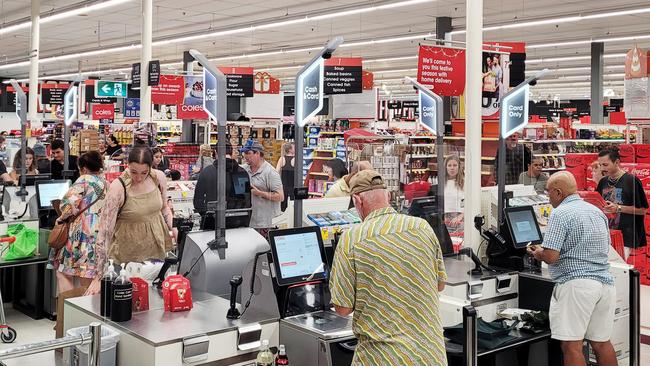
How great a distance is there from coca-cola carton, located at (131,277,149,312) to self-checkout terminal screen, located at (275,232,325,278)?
0.80 metres

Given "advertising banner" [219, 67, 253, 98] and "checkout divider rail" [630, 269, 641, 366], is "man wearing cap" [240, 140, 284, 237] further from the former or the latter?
"advertising banner" [219, 67, 253, 98]

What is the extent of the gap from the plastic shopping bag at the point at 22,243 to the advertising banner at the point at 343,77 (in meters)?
8.23

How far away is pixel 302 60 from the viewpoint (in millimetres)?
24516

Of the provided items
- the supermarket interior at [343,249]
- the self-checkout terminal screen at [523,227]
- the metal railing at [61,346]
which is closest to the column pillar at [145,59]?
the supermarket interior at [343,249]

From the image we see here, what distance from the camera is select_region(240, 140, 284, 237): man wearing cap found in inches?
290

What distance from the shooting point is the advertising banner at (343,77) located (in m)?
14.1

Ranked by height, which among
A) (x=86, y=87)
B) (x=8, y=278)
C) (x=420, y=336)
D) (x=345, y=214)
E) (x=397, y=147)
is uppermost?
(x=86, y=87)

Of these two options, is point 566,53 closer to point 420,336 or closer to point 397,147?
point 397,147

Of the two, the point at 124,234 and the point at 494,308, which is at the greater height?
the point at 124,234

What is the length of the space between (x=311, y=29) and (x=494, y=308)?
44.2 feet

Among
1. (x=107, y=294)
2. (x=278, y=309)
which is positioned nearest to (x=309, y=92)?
(x=278, y=309)

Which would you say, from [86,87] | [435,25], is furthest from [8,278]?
[86,87]

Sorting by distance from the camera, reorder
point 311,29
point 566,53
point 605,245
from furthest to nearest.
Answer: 1. point 566,53
2. point 311,29
3. point 605,245

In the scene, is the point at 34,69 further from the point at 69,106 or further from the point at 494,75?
the point at 494,75
